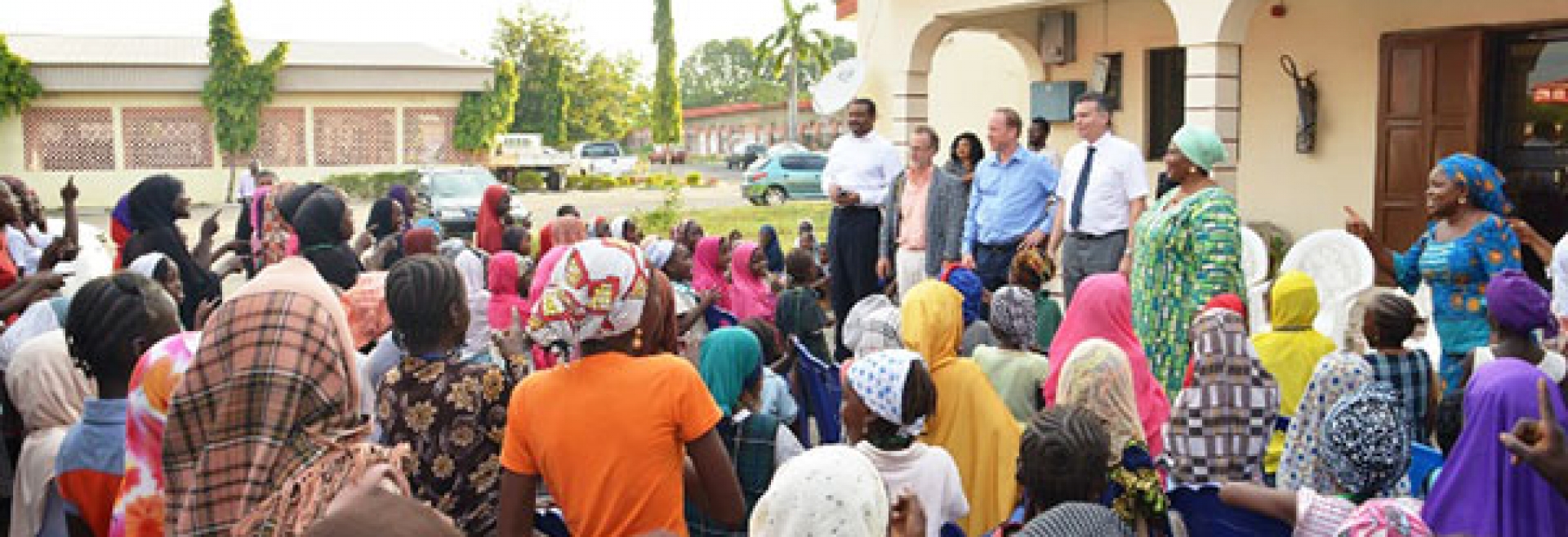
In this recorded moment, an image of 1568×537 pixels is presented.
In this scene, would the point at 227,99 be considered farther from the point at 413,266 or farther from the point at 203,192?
the point at 413,266

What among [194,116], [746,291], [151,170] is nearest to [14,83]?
[151,170]

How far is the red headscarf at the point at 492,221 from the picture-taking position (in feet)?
30.9

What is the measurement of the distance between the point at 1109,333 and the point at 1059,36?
31.2 ft

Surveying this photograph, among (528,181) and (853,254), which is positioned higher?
(528,181)

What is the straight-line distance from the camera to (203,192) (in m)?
35.6

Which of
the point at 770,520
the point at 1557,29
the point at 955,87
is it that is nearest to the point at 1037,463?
the point at 770,520

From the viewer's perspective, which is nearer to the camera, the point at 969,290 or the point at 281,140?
the point at 969,290

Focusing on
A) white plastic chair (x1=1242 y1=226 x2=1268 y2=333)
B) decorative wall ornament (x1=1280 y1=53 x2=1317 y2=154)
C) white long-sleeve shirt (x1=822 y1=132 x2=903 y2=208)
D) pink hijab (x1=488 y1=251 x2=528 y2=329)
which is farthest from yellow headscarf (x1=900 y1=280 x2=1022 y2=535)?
decorative wall ornament (x1=1280 y1=53 x2=1317 y2=154)

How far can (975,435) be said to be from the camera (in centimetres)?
430

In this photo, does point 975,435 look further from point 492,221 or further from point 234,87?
point 234,87

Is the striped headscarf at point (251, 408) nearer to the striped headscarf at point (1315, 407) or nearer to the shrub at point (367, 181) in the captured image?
the striped headscarf at point (1315, 407)

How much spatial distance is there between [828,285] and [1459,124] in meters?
5.07

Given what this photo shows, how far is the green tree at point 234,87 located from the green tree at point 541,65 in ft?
47.1

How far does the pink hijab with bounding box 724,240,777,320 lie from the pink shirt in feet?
4.36
